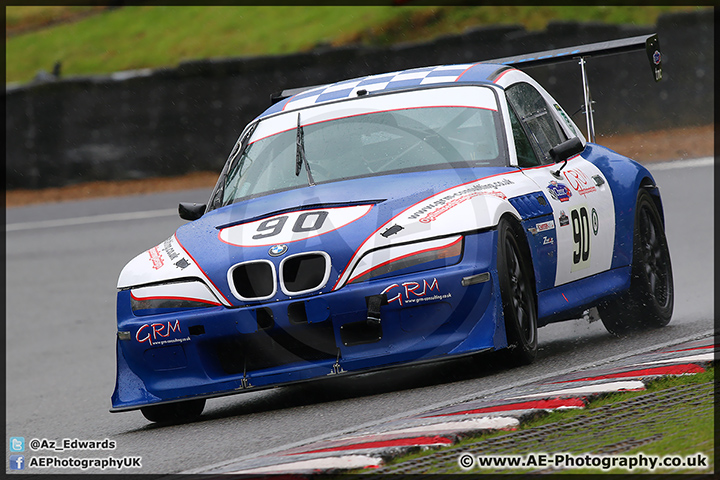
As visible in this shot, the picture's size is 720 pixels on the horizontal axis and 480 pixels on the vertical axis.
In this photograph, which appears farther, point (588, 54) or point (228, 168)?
point (588, 54)

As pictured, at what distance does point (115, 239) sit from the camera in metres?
15.9

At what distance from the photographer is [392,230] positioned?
5336mm

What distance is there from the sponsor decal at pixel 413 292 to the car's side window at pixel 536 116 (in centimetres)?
169

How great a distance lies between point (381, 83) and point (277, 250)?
6.45 feet

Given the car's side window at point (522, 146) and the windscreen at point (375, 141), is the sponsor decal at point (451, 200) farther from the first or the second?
the car's side window at point (522, 146)

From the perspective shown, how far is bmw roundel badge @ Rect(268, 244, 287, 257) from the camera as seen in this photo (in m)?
5.32

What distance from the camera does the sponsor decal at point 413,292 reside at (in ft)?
17.1

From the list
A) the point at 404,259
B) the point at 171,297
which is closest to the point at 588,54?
the point at 404,259

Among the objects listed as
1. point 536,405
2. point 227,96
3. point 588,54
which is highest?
point 588,54

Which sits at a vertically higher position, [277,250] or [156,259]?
[277,250]

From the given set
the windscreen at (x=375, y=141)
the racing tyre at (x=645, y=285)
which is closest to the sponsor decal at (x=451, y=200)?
the windscreen at (x=375, y=141)

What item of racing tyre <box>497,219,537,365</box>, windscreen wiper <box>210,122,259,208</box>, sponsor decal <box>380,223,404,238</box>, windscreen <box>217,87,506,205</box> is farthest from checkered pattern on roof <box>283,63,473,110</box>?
sponsor decal <box>380,223,404,238</box>

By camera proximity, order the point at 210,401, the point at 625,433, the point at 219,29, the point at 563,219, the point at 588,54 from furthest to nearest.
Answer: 1. the point at 219,29
2. the point at 588,54
3. the point at 210,401
4. the point at 563,219
5. the point at 625,433

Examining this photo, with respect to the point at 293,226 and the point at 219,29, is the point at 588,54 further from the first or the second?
the point at 219,29
